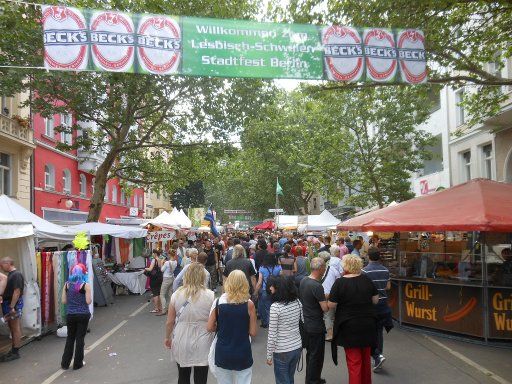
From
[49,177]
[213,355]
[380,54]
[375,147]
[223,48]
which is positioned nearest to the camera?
[213,355]

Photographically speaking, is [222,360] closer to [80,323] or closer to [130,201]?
[80,323]

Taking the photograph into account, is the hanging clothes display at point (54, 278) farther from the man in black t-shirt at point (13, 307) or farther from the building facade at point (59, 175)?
the building facade at point (59, 175)

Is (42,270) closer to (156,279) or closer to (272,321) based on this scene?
(156,279)

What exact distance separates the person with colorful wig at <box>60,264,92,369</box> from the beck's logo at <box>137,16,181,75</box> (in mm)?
3685

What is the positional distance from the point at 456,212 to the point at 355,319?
458 cm

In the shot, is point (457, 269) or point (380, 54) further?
point (457, 269)

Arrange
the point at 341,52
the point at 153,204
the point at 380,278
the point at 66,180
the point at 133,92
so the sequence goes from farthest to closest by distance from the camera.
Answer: the point at 153,204 → the point at 66,180 → the point at 133,92 → the point at 341,52 → the point at 380,278

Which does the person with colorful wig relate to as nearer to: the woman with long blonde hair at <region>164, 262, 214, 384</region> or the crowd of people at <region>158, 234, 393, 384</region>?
the crowd of people at <region>158, 234, 393, 384</region>

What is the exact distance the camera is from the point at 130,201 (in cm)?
4041

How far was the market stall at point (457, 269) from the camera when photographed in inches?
323

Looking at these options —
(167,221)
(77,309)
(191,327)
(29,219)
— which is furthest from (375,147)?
(191,327)

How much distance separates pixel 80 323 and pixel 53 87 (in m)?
10.2

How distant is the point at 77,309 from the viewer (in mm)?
6816

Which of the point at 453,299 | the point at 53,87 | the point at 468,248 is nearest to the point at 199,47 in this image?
the point at 453,299
